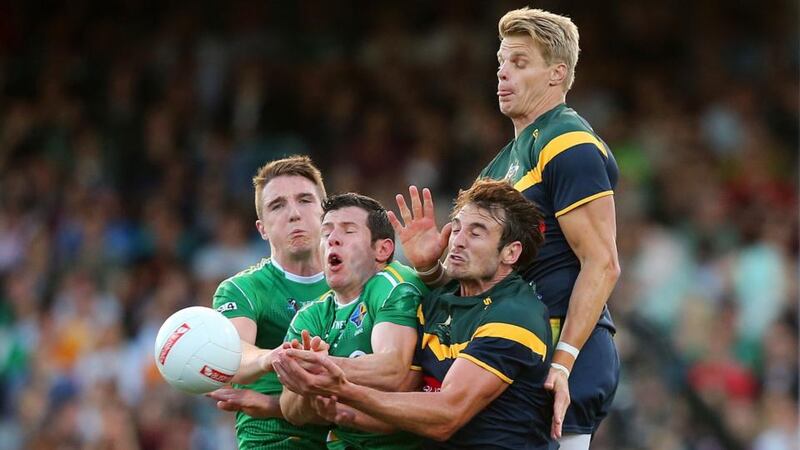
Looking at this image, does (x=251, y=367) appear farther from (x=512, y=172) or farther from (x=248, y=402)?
(x=512, y=172)

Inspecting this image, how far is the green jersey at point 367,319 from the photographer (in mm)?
5895

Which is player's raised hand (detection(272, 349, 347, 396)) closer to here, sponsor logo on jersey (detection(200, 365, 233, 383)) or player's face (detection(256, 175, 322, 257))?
sponsor logo on jersey (detection(200, 365, 233, 383))

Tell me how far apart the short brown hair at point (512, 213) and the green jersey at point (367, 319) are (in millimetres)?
465

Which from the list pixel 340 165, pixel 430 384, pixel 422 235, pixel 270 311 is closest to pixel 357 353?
pixel 430 384

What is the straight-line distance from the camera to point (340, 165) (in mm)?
14273

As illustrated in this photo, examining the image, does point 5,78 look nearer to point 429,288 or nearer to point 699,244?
point 699,244

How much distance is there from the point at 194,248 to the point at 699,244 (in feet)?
16.0

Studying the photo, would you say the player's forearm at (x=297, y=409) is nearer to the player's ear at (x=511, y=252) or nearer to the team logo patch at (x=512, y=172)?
the player's ear at (x=511, y=252)

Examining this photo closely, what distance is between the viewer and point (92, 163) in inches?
574

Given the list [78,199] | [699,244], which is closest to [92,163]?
[78,199]

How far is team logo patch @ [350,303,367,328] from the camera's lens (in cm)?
601

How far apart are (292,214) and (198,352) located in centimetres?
111

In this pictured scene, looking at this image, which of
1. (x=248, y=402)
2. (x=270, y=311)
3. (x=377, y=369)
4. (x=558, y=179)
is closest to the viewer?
(x=377, y=369)

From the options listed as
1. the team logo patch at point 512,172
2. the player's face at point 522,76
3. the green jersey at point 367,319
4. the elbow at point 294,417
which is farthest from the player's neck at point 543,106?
the elbow at point 294,417
